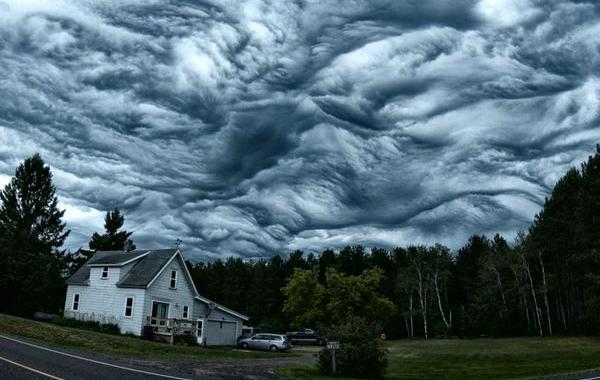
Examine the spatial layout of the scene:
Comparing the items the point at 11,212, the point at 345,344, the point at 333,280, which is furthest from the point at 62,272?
the point at 345,344

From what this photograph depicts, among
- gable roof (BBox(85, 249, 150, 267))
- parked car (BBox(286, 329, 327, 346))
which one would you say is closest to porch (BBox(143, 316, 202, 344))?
gable roof (BBox(85, 249, 150, 267))

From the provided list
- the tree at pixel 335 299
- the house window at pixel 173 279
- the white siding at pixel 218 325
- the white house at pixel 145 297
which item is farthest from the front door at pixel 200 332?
the tree at pixel 335 299

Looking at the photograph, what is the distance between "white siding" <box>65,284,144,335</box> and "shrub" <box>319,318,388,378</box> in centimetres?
2554

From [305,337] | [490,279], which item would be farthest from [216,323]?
[490,279]

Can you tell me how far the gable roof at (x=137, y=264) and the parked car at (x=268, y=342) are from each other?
36.5 feet

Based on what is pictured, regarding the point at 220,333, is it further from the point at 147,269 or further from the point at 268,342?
the point at 147,269

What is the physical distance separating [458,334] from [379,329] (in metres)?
59.9

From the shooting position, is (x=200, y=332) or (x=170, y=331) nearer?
(x=170, y=331)

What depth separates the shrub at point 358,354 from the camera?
2234 centimetres

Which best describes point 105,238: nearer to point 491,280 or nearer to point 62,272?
point 62,272

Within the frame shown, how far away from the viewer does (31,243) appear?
64188 mm

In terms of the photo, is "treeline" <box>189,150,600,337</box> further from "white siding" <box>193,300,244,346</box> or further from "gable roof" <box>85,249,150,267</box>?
"gable roof" <box>85,249,150,267</box>

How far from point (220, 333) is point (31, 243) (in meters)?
29.1

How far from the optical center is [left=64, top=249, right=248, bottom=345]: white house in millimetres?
44156
